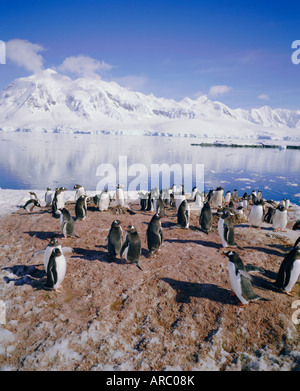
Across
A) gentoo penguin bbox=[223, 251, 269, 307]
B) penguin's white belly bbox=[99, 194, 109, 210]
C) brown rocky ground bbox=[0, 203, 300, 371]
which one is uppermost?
penguin's white belly bbox=[99, 194, 109, 210]

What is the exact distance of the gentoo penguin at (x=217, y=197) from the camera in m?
13.1

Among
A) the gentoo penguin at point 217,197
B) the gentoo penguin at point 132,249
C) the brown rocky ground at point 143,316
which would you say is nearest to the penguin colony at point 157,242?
the gentoo penguin at point 132,249

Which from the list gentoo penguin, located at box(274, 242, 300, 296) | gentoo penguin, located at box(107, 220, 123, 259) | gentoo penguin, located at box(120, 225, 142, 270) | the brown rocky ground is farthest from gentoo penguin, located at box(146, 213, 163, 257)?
gentoo penguin, located at box(274, 242, 300, 296)

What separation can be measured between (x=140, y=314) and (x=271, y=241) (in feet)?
17.8

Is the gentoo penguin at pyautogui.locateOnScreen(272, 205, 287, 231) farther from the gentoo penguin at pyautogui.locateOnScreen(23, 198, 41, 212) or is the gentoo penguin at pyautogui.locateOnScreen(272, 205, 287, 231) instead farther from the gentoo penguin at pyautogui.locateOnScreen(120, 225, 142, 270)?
the gentoo penguin at pyautogui.locateOnScreen(23, 198, 41, 212)

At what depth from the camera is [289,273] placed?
5.12m

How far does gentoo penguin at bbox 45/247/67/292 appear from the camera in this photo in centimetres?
509

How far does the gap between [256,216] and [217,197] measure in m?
4.04

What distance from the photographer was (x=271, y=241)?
809 centimetres

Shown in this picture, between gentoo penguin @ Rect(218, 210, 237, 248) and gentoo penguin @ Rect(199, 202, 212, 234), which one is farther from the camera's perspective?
gentoo penguin @ Rect(199, 202, 212, 234)

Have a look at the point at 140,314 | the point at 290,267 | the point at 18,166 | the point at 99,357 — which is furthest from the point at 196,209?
the point at 18,166

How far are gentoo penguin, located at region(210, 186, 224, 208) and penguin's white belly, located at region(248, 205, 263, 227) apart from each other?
3720mm

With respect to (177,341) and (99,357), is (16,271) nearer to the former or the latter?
(99,357)

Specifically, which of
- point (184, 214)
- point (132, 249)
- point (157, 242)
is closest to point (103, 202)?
point (184, 214)
